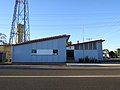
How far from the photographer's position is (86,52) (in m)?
64.4

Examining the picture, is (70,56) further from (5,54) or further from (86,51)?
(5,54)

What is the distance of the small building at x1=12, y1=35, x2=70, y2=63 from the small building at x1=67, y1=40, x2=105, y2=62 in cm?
993

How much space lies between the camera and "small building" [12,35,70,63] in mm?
55062

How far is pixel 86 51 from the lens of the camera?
2544 inches

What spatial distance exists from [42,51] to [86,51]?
12.8 m

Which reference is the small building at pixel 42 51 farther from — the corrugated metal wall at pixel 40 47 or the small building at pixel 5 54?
the small building at pixel 5 54

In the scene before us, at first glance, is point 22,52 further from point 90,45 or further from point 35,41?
point 90,45

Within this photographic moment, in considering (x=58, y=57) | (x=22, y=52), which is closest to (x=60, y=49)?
(x=58, y=57)

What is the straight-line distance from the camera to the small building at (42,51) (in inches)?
2168

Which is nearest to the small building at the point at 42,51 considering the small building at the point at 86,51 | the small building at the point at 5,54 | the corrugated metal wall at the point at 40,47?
the corrugated metal wall at the point at 40,47
